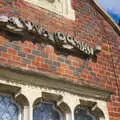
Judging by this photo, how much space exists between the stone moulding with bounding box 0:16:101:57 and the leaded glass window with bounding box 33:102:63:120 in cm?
98

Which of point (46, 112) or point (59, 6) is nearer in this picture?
point (46, 112)

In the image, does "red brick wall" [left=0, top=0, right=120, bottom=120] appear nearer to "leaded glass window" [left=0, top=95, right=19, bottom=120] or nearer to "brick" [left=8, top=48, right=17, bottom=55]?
"brick" [left=8, top=48, right=17, bottom=55]

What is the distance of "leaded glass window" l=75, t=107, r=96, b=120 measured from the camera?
5.98m

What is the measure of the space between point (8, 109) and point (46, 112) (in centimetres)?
66

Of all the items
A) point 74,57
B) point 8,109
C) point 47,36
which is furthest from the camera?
point 74,57

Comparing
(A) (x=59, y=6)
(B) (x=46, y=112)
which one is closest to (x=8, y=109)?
(B) (x=46, y=112)

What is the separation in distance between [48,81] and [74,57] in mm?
856

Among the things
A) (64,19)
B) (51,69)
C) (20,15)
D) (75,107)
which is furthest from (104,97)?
(20,15)

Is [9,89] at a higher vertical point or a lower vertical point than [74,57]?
lower

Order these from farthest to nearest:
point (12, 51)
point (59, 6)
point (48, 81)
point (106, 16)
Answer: point (106, 16) < point (59, 6) < point (48, 81) < point (12, 51)

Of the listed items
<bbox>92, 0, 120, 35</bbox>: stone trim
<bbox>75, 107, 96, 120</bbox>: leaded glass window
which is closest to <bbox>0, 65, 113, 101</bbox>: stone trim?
<bbox>75, 107, 96, 120</bbox>: leaded glass window

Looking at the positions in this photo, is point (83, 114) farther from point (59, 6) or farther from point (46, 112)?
point (59, 6)

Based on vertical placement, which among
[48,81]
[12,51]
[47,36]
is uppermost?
[47,36]

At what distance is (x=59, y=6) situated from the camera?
6594 mm
